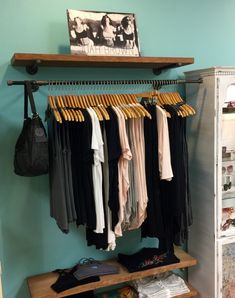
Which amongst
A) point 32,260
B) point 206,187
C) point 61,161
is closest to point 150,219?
point 206,187

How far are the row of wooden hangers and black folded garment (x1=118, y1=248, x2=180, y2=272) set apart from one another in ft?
3.13

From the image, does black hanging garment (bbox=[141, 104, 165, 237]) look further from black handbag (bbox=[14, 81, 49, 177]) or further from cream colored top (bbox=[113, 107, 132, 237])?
black handbag (bbox=[14, 81, 49, 177])

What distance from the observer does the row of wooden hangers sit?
→ 5.53ft

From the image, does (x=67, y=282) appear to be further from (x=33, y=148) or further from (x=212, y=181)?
(x=212, y=181)

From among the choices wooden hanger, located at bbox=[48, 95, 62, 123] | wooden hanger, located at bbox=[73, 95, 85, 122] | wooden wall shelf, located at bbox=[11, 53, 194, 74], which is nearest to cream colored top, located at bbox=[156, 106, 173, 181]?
wooden wall shelf, located at bbox=[11, 53, 194, 74]

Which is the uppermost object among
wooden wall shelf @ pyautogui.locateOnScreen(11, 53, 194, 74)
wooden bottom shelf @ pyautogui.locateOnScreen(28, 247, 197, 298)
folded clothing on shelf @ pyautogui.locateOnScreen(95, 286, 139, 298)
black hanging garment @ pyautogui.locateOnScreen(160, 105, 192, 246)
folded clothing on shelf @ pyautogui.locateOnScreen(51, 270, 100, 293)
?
wooden wall shelf @ pyautogui.locateOnScreen(11, 53, 194, 74)

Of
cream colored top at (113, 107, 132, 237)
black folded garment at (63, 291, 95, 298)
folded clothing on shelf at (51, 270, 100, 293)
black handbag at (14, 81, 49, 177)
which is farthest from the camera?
black folded garment at (63, 291, 95, 298)

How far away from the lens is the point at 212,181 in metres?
2.07

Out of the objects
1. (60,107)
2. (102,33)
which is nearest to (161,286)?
(60,107)

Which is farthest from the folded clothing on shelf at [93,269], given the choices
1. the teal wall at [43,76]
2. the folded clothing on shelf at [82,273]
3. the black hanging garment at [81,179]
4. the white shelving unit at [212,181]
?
the white shelving unit at [212,181]

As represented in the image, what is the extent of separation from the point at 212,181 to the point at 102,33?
1.15 metres

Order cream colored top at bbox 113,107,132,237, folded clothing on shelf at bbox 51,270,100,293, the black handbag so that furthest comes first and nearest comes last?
folded clothing on shelf at bbox 51,270,100,293, cream colored top at bbox 113,107,132,237, the black handbag

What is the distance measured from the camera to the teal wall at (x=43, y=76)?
1.90 metres

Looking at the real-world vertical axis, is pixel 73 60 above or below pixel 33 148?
above
